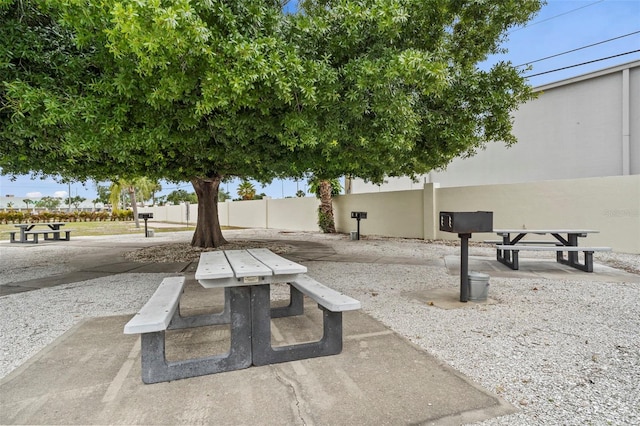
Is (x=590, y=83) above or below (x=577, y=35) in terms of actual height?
below

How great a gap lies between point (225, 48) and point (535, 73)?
12.2 metres

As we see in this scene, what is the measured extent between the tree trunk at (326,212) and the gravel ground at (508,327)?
8902mm

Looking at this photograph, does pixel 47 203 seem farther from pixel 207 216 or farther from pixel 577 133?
pixel 577 133

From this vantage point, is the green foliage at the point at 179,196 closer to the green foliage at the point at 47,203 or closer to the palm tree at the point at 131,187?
the green foliage at the point at 47,203

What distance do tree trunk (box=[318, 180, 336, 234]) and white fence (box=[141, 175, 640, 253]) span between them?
0.48 m

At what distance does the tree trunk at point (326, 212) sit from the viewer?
1493 centimetres

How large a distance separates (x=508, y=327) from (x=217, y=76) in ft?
12.5

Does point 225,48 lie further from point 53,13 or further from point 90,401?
point 90,401

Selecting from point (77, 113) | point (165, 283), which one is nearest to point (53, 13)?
point (77, 113)

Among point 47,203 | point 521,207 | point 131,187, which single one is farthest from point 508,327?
point 47,203

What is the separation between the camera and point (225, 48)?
2990 mm

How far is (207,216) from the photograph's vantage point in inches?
379

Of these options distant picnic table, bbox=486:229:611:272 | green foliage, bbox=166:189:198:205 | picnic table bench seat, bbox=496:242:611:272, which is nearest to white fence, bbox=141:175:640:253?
distant picnic table, bbox=486:229:611:272

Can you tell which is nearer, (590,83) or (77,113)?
(77,113)
